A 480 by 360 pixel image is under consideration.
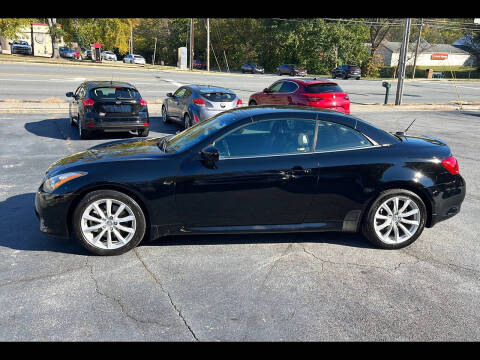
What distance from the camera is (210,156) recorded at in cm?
445

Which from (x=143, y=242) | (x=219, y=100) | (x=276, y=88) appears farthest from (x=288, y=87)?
(x=143, y=242)

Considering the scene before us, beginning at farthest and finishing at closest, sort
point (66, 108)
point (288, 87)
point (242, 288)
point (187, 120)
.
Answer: point (66, 108), point (288, 87), point (187, 120), point (242, 288)

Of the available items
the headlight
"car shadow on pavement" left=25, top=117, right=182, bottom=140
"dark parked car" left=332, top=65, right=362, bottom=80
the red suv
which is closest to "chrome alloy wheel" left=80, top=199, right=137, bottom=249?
the headlight

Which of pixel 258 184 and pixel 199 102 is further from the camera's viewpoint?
pixel 199 102

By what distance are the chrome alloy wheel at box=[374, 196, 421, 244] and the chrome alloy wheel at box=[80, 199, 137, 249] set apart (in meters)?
2.71

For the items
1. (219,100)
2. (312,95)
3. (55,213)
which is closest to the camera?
(55,213)

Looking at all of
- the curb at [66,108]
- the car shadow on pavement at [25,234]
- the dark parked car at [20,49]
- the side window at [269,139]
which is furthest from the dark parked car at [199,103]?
the dark parked car at [20,49]

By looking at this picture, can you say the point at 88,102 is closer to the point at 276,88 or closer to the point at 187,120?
the point at 187,120

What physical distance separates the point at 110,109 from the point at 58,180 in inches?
248

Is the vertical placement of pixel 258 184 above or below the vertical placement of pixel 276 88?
below

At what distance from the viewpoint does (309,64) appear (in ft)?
187

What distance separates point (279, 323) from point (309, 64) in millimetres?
56717

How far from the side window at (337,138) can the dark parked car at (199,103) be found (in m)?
6.84

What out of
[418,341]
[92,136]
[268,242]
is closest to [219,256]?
[268,242]
